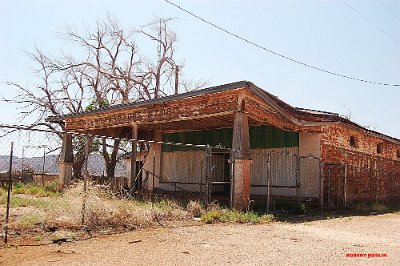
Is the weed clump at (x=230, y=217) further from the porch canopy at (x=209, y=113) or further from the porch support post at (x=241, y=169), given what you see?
the porch canopy at (x=209, y=113)

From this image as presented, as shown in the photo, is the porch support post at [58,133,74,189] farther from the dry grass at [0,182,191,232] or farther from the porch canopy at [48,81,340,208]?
the dry grass at [0,182,191,232]

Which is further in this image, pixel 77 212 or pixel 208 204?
pixel 208 204

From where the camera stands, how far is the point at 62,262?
17.1 feet

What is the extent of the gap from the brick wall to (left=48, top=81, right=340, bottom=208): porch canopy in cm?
145

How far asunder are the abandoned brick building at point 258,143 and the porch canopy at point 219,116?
29mm

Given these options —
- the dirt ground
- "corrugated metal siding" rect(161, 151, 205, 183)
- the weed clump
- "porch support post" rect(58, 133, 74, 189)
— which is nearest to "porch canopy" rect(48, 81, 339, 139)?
"porch support post" rect(58, 133, 74, 189)

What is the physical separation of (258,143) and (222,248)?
9.74 m

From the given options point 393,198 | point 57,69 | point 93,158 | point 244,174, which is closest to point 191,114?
point 244,174

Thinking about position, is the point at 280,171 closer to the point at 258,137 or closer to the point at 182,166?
the point at 258,137

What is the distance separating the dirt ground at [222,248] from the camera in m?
5.46

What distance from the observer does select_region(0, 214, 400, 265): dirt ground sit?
5459mm

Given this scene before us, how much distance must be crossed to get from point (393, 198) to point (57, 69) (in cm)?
2424

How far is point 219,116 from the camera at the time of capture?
1295 centimetres

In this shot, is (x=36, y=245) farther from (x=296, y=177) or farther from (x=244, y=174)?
(x=296, y=177)
